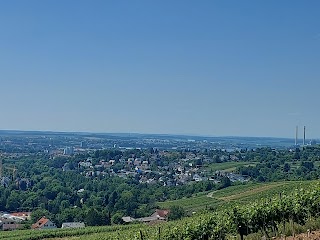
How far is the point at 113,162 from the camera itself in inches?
6324

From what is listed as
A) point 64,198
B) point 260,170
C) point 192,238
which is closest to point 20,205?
point 64,198

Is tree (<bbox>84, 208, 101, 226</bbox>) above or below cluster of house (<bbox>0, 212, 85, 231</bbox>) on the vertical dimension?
above

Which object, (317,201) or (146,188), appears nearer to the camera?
(317,201)

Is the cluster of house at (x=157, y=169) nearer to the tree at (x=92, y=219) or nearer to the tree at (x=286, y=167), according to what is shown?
the tree at (x=286, y=167)

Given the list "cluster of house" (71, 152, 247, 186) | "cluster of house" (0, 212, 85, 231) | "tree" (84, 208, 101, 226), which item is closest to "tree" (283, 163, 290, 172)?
"cluster of house" (71, 152, 247, 186)

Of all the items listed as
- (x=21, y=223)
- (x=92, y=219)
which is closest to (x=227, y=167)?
(x=92, y=219)

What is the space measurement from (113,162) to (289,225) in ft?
486

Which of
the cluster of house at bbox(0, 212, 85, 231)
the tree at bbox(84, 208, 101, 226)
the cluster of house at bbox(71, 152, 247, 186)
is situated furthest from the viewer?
the cluster of house at bbox(71, 152, 247, 186)

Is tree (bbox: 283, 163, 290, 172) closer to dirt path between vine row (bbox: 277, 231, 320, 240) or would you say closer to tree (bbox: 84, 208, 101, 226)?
tree (bbox: 84, 208, 101, 226)

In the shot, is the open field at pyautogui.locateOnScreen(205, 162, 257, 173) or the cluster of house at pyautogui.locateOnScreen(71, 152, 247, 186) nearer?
the cluster of house at pyautogui.locateOnScreen(71, 152, 247, 186)

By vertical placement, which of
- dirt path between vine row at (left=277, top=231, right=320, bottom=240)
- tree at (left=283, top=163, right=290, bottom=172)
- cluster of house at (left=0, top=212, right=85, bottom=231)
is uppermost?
dirt path between vine row at (left=277, top=231, right=320, bottom=240)

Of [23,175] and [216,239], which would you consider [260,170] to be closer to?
[23,175]

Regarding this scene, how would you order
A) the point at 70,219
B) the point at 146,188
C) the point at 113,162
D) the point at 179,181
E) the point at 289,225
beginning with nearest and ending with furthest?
1. the point at 289,225
2. the point at 70,219
3. the point at 146,188
4. the point at 179,181
5. the point at 113,162

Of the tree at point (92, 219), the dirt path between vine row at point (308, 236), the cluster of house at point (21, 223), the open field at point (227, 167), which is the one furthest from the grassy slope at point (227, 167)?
the dirt path between vine row at point (308, 236)
